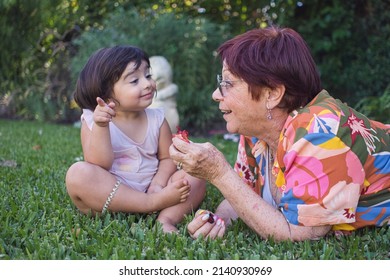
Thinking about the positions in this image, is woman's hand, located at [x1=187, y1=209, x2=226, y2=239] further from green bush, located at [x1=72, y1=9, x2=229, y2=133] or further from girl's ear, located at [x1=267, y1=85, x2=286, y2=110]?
green bush, located at [x1=72, y1=9, x2=229, y2=133]

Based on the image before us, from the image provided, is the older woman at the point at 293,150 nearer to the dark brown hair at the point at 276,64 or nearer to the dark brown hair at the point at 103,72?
the dark brown hair at the point at 276,64

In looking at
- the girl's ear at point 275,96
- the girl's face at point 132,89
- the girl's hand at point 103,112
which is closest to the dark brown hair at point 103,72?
the girl's face at point 132,89

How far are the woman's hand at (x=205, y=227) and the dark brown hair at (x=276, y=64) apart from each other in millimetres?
582

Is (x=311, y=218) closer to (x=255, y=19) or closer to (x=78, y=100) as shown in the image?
(x=78, y=100)

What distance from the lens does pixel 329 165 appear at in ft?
6.61

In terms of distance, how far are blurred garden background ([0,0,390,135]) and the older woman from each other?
4.86 m

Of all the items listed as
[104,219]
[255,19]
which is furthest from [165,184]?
[255,19]

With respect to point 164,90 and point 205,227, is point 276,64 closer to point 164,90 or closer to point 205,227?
point 205,227

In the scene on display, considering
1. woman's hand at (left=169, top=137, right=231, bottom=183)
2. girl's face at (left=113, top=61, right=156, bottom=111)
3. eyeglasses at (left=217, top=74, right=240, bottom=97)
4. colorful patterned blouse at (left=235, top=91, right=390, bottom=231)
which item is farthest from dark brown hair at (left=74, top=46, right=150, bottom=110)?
colorful patterned blouse at (left=235, top=91, right=390, bottom=231)

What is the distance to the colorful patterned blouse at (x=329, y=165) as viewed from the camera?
2.02 m

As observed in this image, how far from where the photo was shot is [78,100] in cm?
290

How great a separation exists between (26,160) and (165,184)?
1.90 metres

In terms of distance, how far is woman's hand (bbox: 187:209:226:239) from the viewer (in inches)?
90.0

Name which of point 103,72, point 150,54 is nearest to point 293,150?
point 103,72
